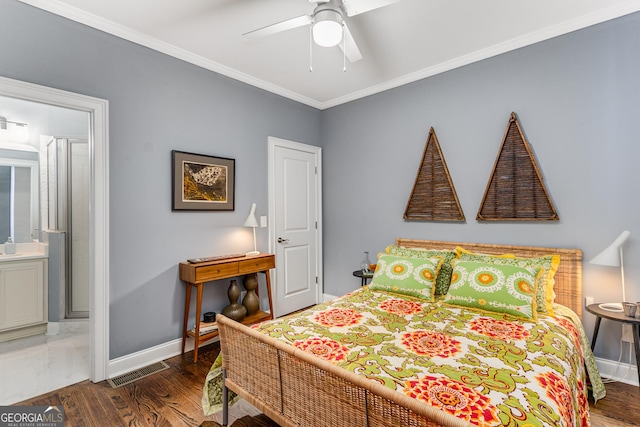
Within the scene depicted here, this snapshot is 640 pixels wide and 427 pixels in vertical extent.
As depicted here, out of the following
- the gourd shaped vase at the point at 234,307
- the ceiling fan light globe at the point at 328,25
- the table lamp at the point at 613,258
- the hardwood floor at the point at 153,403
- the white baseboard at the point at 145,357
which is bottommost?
the hardwood floor at the point at 153,403

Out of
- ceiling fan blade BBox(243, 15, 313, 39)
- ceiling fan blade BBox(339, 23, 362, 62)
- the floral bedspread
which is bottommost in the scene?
the floral bedspread

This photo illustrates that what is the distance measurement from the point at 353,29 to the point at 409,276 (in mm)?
2044

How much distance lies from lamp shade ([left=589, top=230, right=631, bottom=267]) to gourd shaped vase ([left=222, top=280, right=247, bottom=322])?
295 cm

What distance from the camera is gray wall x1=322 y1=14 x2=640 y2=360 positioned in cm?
239

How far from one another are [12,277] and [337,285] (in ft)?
11.5

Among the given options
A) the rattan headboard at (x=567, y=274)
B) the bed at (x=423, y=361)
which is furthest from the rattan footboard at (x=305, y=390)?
the rattan headboard at (x=567, y=274)

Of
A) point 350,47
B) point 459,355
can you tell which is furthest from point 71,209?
point 459,355

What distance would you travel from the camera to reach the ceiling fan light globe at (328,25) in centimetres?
180

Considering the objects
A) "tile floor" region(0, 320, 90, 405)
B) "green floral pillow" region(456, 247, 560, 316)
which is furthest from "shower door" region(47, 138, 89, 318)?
"green floral pillow" region(456, 247, 560, 316)

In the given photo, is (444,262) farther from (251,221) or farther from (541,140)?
(251,221)

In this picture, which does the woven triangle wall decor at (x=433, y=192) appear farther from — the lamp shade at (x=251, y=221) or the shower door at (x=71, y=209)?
the shower door at (x=71, y=209)

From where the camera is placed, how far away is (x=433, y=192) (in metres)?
3.34

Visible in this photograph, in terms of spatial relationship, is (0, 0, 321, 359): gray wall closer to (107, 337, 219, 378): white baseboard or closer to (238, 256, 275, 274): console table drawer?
(107, 337, 219, 378): white baseboard

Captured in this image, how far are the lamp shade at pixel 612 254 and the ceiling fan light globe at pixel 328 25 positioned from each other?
7.78 feet
